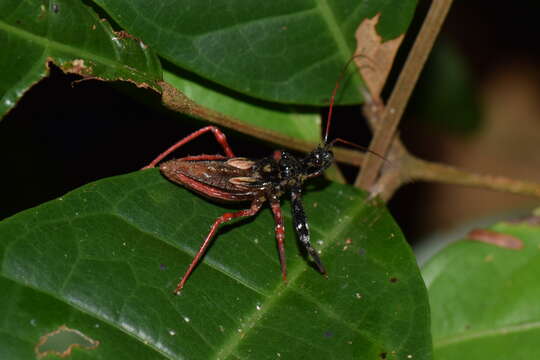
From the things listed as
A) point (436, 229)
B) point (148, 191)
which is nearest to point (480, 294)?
point (148, 191)

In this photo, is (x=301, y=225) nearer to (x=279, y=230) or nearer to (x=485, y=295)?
(x=279, y=230)

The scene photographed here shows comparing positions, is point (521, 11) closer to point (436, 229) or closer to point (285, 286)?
point (436, 229)

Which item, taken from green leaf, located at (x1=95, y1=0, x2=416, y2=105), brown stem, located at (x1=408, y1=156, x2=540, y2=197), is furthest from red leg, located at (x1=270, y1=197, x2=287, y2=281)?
brown stem, located at (x1=408, y1=156, x2=540, y2=197)

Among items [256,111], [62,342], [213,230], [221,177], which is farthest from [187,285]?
[221,177]

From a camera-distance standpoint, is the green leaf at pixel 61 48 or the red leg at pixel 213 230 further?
the red leg at pixel 213 230

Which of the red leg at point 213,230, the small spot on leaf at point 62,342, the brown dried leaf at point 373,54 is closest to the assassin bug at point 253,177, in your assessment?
the red leg at point 213,230

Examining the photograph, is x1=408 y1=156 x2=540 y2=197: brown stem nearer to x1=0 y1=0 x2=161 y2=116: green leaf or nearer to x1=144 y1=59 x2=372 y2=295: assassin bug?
x1=144 y1=59 x2=372 y2=295: assassin bug

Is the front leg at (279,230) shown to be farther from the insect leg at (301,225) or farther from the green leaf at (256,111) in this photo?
the green leaf at (256,111)
